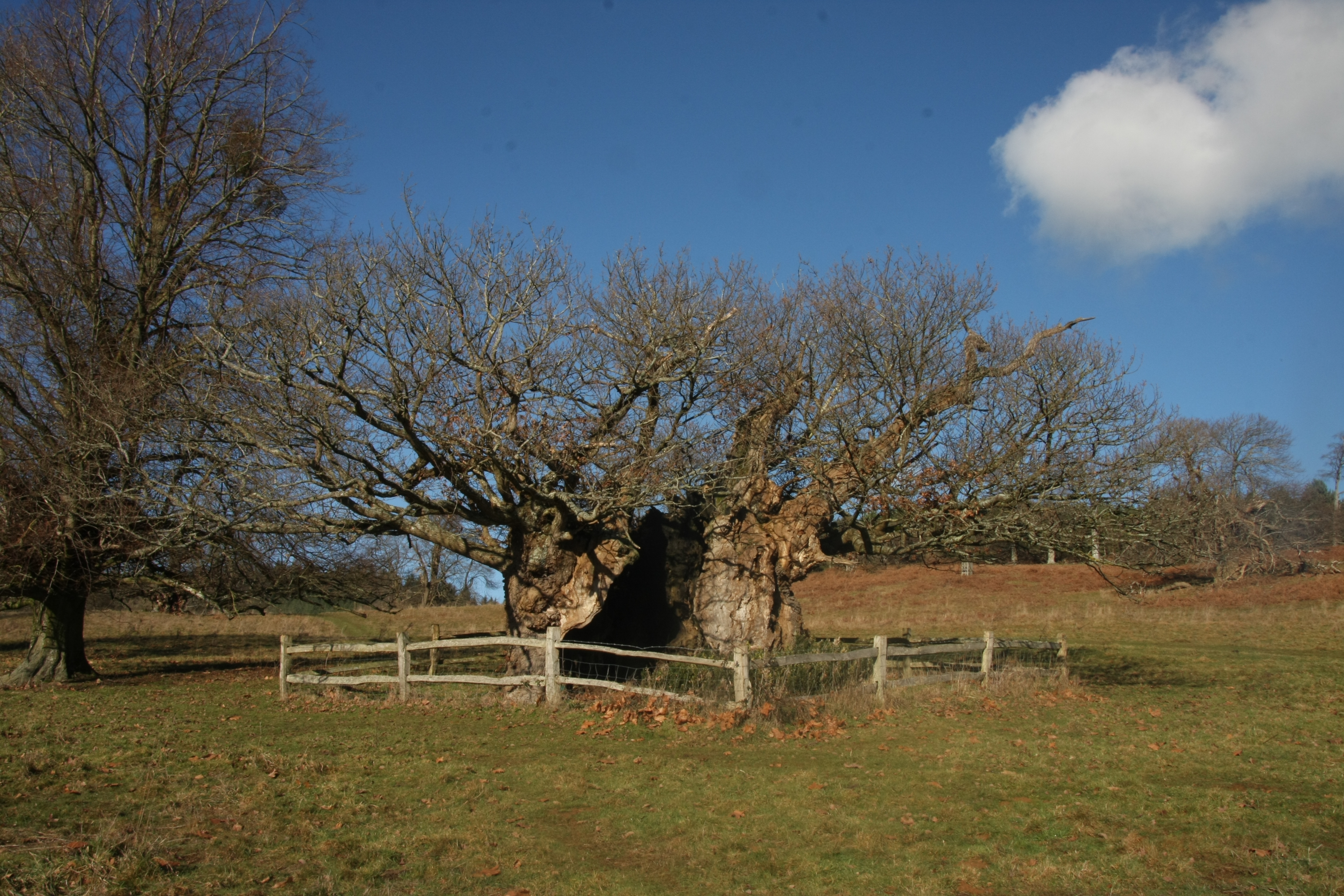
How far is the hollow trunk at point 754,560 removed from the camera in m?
17.2

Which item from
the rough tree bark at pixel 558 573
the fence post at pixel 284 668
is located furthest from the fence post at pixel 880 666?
the fence post at pixel 284 668

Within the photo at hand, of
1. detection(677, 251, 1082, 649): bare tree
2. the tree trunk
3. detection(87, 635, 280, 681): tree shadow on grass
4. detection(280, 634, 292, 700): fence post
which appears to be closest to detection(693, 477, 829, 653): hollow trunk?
detection(677, 251, 1082, 649): bare tree

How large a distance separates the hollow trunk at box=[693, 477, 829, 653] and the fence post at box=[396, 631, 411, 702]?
232 inches

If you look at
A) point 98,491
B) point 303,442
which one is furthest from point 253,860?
point 98,491

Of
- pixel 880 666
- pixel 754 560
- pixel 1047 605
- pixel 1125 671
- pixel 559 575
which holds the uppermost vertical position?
pixel 754 560

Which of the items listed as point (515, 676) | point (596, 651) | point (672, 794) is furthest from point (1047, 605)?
point (672, 794)

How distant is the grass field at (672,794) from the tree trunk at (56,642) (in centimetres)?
121

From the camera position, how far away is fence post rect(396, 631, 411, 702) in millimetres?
14164

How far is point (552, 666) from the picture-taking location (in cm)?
1312

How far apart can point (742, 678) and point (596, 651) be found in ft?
12.7

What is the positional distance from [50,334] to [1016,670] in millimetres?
19491

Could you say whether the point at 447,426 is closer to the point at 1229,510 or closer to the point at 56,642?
the point at 56,642

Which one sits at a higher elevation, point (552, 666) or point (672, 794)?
point (552, 666)

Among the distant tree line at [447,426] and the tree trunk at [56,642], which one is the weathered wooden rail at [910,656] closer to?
the distant tree line at [447,426]
